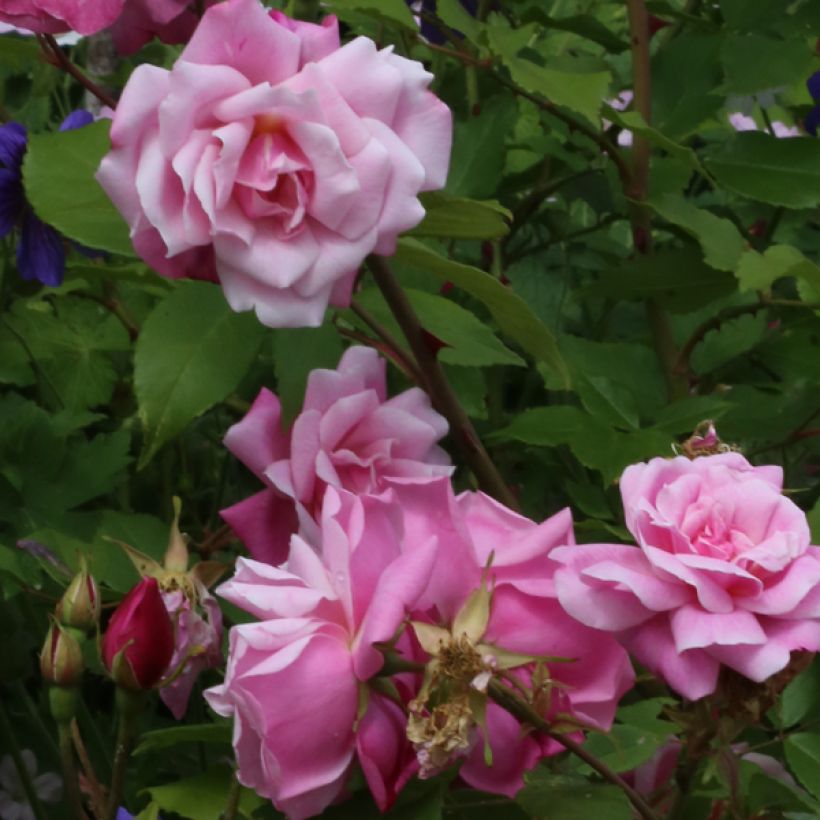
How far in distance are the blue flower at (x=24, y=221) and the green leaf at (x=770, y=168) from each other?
39 centimetres

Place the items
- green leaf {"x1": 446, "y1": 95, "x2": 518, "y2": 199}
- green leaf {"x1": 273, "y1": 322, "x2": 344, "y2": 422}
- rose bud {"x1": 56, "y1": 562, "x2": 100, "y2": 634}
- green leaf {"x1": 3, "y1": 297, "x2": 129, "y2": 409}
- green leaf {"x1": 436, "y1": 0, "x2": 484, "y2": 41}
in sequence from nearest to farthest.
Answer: rose bud {"x1": 56, "y1": 562, "x2": 100, "y2": 634} < green leaf {"x1": 273, "y1": 322, "x2": 344, "y2": 422} < green leaf {"x1": 436, "y1": 0, "x2": 484, "y2": 41} < green leaf {"x1": 446, "y1": 95, "x2": 518, "y2": 199} < green leaf {"x1": 3, "y1": 297, "x2": 129, "y2": 409}

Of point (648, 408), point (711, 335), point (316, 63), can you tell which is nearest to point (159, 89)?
point (316, 63)

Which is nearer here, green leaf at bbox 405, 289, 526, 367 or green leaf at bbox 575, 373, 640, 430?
green leaf at bbox 405, 289, 526, 367

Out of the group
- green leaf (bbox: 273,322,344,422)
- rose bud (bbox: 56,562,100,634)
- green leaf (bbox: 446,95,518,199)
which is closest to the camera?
rose bud (bbox: 56,562,100,634)

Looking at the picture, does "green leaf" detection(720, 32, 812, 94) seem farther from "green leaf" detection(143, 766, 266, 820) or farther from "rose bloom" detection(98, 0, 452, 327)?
"green leaf" detection(143, 766, 266, 820)

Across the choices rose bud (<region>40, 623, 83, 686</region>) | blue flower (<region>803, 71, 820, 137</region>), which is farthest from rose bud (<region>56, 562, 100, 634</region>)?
blue flower (<region>803, 71, 820, 137</region>)

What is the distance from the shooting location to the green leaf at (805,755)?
493mm

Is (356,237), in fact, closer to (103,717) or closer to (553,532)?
(553,532)

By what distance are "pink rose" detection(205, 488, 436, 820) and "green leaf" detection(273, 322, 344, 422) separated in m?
0.19

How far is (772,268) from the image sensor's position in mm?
664

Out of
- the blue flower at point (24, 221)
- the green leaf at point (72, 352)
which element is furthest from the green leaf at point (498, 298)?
the green leaf at point (72, 352)

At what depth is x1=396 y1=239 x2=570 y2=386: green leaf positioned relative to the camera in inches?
19.9

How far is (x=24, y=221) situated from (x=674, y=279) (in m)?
0.39

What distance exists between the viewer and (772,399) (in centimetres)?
80
